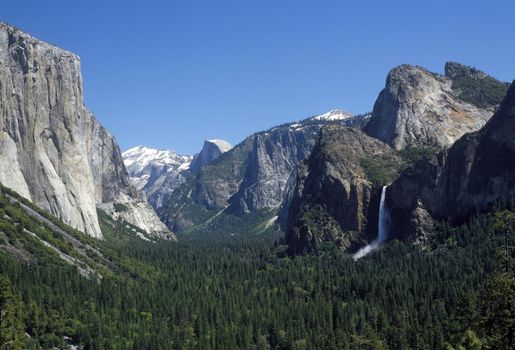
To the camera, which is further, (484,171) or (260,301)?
(484,171)

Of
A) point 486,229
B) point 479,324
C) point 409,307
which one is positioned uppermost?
point 486,229

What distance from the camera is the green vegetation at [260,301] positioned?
114 metres

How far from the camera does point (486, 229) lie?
17225 cm

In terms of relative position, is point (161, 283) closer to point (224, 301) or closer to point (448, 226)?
point (224, 301)

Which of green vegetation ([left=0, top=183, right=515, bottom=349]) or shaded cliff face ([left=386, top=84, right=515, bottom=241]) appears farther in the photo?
shaded cliff face ([left=386, top=84, right=515, bottom=241])

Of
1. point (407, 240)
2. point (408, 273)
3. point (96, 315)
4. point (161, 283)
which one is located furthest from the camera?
point (407, 240)

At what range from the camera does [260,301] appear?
150000mm

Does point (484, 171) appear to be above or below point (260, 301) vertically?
above

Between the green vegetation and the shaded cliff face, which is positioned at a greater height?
the shaded cliff face

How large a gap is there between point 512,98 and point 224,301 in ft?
324

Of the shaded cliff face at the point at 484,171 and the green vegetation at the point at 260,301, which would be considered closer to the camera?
the green vegetation at the point at 260,301

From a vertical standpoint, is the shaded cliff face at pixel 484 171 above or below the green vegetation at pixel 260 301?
above

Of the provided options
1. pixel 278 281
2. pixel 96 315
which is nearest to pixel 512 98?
pixel 278 281

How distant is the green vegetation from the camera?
113562 millimetres
